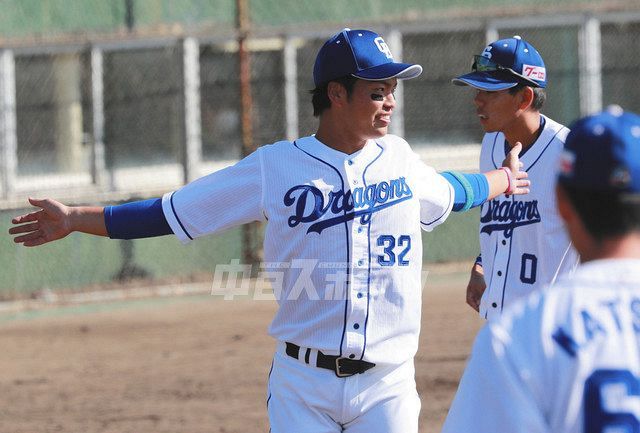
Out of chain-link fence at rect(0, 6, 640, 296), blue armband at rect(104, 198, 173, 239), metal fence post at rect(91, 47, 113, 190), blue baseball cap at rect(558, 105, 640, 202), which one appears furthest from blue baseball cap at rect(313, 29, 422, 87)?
metal fence post at rect(91, 47, 113, 190)

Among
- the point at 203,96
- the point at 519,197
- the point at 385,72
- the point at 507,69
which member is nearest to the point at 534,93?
the point at 507,69

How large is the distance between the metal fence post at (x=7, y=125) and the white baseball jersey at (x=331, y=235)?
8.27m

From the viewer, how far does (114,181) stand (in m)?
12.1

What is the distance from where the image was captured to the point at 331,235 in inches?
147

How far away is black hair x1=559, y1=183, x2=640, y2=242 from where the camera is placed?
1938mm

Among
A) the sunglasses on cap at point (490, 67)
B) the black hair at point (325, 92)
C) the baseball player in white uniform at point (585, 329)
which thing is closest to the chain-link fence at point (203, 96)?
the sunglasses on cap at point (490, 67)

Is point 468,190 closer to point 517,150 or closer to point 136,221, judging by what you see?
point 517,150

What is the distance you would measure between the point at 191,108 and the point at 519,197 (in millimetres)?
7737

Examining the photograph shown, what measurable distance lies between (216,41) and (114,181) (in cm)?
183

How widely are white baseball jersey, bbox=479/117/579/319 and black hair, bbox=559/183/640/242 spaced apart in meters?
2.51

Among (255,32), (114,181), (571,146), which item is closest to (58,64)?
(114,181)

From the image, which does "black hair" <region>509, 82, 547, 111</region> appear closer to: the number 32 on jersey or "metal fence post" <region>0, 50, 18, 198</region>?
the number 32 on jersey

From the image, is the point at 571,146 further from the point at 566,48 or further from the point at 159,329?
the point at 566,48

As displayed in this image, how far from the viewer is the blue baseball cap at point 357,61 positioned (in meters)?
3.81
